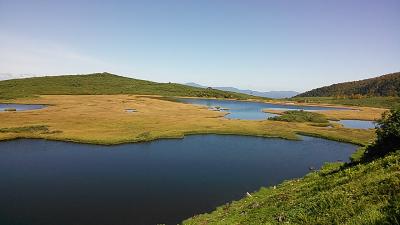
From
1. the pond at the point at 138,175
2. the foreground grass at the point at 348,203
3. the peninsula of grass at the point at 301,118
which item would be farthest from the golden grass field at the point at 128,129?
the foreground grass at the point at 348,203

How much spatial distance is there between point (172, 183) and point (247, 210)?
2057cm

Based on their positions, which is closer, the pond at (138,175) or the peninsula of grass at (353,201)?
the peninsula of grass at (353,201)

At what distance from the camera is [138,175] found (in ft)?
166

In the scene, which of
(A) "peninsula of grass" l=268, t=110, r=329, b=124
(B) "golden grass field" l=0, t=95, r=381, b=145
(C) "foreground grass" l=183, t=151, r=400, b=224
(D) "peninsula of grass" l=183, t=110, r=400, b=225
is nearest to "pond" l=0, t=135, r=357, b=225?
(B) "golden grass field" l=0, t=95, r=381, b=145

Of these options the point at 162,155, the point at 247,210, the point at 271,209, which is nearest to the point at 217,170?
the point at 162,155

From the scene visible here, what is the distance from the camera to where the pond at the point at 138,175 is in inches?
1469

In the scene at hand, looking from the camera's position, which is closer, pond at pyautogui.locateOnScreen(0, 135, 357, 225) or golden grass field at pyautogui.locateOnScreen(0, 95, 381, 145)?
pond at pyautogui.locateOnScreen(0, 135, 357, 225)

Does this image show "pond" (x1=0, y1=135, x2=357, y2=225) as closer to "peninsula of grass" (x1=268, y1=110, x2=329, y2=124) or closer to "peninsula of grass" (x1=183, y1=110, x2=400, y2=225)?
"peninsula of grass" (x1=183, y1=110, x2=400, y2=225)

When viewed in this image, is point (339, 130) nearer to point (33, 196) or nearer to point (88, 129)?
point (88, 129)

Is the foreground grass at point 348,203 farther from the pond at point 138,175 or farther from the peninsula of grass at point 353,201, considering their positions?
the pond at point 138,175

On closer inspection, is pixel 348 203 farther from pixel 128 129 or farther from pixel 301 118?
pixel 301 118

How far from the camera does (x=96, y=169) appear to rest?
176 feet

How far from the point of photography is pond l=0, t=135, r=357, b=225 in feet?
122

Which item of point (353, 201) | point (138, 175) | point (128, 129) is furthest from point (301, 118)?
point (353, 201)
